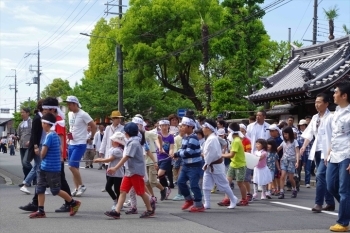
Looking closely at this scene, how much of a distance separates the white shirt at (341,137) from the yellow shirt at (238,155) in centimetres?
322

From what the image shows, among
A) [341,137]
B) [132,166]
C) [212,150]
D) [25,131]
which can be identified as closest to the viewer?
[341,137]

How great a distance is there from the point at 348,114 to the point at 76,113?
5.83 metres

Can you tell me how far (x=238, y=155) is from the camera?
38.8 feet

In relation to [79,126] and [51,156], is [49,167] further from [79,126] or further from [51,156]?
[79,126]

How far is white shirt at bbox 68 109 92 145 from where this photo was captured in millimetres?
11984

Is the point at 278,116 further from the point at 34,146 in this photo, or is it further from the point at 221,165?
the point at 34,146

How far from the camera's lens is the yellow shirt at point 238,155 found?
11500mm

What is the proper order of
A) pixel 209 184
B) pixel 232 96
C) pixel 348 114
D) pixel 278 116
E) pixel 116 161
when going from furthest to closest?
pixel 232 96
pixel 278 116
pixel 209 184
pixel 116 161
pixel 348 114

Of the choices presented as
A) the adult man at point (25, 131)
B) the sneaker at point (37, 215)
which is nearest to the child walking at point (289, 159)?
the sneaker at point (37, 215)

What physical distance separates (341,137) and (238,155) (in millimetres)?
3771

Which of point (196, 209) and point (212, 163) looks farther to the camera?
point (212, 163)

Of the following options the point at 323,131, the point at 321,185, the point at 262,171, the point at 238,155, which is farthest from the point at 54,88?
the point at 323,131

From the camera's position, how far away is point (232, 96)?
27.1 meters

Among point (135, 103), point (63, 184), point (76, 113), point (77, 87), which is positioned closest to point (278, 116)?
point (76, 113)
